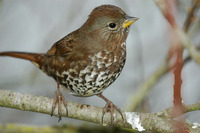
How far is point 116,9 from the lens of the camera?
3260 millimetres

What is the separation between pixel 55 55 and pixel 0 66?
281 centimetres

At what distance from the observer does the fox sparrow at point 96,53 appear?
3320 mm

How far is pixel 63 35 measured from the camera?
555 centimetres

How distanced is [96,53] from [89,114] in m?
0.67

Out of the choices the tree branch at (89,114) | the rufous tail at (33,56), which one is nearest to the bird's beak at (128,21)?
the tree branch at (89,114)

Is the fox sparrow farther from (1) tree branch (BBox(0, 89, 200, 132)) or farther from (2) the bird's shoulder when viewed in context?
(1) tree branch (BBox(0, 89, 200, 132))

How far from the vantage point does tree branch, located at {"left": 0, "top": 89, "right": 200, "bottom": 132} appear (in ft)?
9.77

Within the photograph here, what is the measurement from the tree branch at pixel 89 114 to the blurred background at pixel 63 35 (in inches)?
59.2

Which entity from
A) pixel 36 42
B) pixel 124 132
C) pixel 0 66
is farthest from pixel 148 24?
pixel 0 66

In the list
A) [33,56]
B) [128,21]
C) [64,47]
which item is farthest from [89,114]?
[33,56]

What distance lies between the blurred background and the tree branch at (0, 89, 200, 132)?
1.50m

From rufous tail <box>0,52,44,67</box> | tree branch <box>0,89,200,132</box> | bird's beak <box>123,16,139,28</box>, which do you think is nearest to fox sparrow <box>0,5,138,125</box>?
bird's beak <box>123,16,139,28</box>

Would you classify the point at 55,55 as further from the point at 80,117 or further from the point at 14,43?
the point at 14,43

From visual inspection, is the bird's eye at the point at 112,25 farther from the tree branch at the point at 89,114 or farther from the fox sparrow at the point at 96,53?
the tree branch at the point at 89,114
